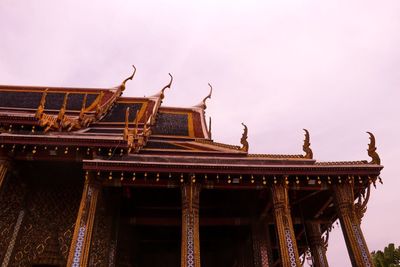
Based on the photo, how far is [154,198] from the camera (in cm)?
1099

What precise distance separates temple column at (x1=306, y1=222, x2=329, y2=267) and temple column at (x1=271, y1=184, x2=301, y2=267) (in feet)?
12.4

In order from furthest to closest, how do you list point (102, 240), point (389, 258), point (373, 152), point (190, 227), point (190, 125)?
point (389, 258) < point (190, 125) < point (102, 240) < point (373, 152) < point (190, 227)

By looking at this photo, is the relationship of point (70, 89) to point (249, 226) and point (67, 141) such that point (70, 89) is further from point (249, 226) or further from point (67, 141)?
point (249, 226)

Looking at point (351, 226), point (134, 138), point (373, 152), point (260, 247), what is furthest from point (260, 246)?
point (134, 138)

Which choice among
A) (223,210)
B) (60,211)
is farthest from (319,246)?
(60,211)

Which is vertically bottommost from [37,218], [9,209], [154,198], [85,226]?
[85,226]

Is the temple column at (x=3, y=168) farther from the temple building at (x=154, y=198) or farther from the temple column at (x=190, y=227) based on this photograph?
the temple column at (x=190, y=227)

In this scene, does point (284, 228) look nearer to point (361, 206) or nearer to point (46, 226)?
point (361, 206)

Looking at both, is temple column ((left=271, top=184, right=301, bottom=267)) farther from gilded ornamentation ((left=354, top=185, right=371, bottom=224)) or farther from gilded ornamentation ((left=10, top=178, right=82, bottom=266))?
gilded ornamentation ((left=10, top=178, right=82, bottom=266))

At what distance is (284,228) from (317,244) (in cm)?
406

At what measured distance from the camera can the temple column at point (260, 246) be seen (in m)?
10.0

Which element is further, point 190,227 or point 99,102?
point 99,102

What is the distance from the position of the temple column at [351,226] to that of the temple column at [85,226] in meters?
6.69

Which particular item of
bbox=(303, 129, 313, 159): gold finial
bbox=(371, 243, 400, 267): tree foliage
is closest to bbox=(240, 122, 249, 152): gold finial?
bbox=(303, 129, 313, 159): gold finial
